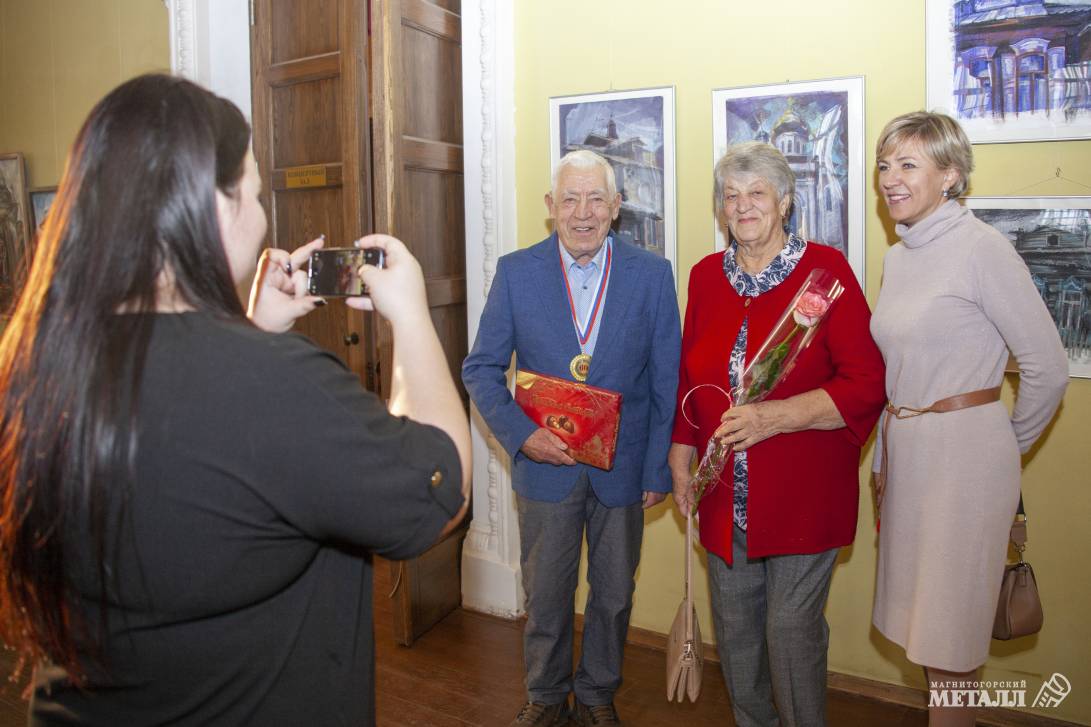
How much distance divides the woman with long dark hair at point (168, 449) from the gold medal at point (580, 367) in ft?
5.38

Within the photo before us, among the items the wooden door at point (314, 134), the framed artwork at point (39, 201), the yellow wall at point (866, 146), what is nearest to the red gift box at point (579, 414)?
the yellow wall at point (866, 146)

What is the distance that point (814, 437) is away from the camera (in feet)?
7.60

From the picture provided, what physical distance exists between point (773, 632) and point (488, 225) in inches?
83.0

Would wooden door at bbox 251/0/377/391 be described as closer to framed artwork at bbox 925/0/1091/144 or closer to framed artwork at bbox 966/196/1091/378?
framed artwork at bbox 925/0/1091/144

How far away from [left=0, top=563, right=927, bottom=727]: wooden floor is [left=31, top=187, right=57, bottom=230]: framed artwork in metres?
2.62

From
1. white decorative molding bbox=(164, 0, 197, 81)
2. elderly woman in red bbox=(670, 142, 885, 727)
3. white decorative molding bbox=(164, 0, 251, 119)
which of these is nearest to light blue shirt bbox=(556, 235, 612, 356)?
elderly woman in red bbox=(670, 142, 885, 727)

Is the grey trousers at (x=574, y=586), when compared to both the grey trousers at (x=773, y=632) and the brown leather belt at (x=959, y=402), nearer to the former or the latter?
the grey trousers at (x=773, y=632)

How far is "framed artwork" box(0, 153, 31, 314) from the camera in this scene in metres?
5.01

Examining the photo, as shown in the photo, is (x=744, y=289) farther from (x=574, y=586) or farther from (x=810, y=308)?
(x=574, y=586)

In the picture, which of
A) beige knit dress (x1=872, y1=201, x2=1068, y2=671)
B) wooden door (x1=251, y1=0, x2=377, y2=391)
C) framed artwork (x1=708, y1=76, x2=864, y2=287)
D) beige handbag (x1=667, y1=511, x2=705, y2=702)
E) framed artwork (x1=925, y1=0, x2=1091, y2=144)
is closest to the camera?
beige knit dress (x1=872, y1=201, x2=1068, y2=671)

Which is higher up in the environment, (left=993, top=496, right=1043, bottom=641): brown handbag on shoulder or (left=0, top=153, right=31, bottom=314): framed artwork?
(left=0, top=153, right=31, bottom=314): framed artwork

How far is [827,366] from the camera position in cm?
236

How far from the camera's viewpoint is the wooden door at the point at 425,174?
10.5ft

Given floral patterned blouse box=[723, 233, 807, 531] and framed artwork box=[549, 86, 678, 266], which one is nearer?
floral patterned blouse box=[723, 233, 807, 531]
